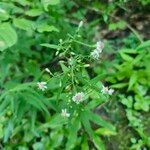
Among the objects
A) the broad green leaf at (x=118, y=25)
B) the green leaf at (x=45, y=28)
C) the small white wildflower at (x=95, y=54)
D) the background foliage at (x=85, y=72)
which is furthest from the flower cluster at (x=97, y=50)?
the broad green leaf at (x=118, y=25)

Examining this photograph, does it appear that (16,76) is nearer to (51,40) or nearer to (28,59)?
(28,59)

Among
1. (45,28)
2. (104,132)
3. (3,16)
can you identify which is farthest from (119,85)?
(3,16)

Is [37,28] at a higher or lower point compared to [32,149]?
higher

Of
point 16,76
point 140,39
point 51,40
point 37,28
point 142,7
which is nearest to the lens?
point 37,28

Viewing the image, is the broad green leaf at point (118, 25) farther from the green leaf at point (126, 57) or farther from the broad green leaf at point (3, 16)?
the broad green leaf at point (3, 16)

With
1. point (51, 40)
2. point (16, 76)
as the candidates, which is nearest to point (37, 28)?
point (51, 40)

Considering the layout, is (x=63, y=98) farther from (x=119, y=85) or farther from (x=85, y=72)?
(x=119, y=85)

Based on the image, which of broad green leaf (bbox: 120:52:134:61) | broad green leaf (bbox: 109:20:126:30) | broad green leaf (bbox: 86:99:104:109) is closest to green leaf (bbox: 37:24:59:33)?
broad green leaf (bbox: 86:99:104:109)
